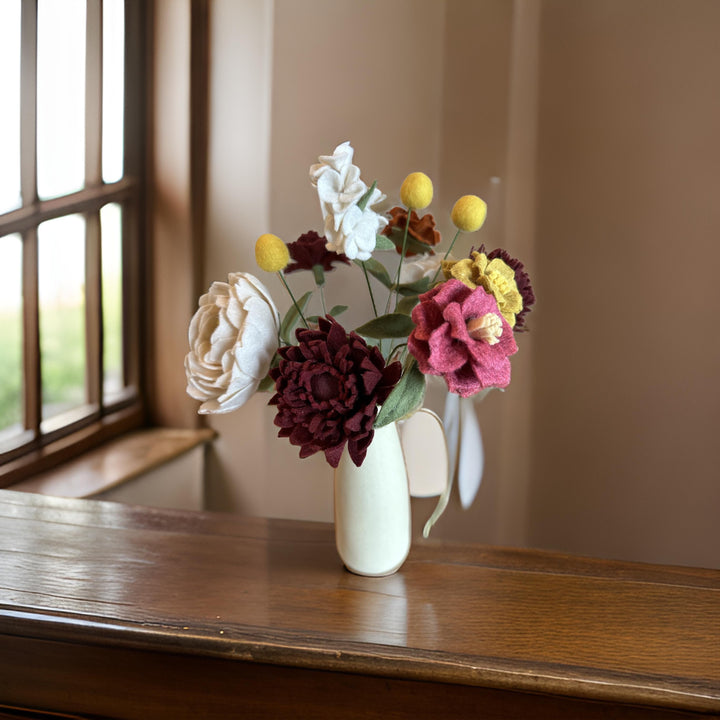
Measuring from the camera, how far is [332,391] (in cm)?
76

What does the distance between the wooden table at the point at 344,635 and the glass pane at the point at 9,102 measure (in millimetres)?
606

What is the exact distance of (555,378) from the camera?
1.32m

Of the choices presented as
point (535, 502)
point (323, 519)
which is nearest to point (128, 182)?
point (323, 519)

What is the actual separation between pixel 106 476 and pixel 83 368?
0.25m

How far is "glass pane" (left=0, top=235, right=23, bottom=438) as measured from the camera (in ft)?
4.15

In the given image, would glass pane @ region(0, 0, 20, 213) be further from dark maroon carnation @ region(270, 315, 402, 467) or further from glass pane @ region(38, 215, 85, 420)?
dark maroon carnation @ region(270, 315, 402, 467)

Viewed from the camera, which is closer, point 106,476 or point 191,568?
point 191,568

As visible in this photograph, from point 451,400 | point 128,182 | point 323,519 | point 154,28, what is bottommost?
point 323,519

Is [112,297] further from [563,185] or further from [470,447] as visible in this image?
[563,185]

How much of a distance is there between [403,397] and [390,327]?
0.08 m

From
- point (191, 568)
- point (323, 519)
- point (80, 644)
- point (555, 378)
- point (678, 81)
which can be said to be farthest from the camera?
point (323, 519)

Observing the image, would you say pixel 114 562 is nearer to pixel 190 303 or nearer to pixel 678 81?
pixel 190 303

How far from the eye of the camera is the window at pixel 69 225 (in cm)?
126

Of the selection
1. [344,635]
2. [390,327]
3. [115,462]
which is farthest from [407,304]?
[115,462]
